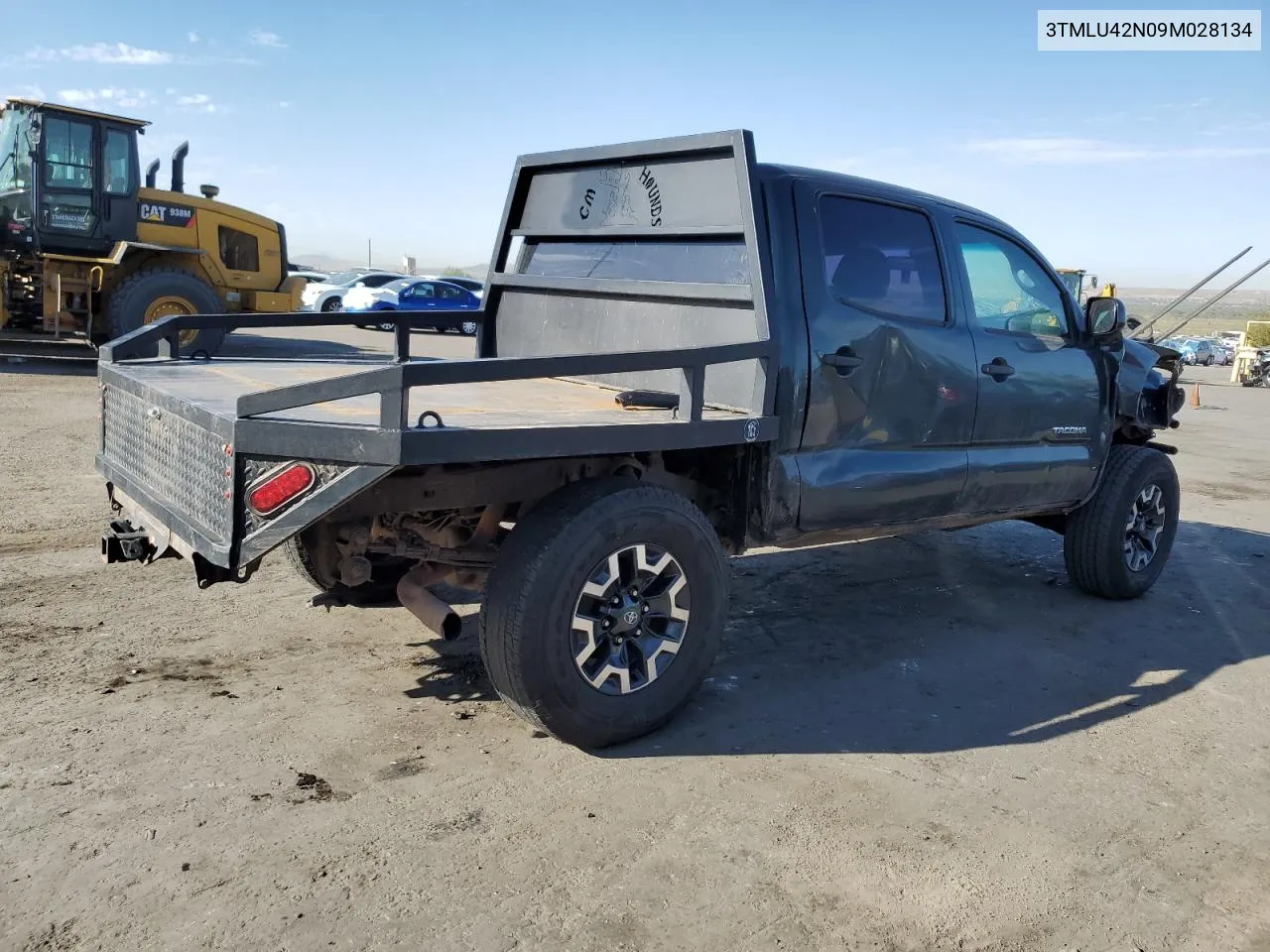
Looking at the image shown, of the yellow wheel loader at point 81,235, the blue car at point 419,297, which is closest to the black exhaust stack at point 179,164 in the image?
the yellow wheel loader at point 81,235

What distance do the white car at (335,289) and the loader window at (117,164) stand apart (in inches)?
446

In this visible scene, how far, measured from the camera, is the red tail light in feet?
10.2

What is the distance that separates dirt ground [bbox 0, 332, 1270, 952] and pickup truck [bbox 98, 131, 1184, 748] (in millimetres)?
383

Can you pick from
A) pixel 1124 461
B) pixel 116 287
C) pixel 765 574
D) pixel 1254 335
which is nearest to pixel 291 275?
pixel 116 287

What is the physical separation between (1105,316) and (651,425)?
10.1ft

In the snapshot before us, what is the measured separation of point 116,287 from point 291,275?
11.5ft

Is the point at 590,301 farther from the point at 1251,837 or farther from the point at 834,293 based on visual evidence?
the point at 1251,837

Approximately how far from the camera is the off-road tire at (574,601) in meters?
3.38

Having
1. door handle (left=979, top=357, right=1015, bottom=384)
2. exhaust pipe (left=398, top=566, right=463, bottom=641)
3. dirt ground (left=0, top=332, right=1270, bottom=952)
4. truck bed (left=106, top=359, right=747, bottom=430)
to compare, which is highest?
door handle (left=979, top=357, right=1015, bottom=384)

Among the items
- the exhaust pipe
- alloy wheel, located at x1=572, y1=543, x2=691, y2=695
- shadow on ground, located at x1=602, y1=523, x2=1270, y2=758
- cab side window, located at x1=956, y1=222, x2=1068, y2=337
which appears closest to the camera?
alloy wheel, located at x1=572, y1=543, x2=691, y2=695

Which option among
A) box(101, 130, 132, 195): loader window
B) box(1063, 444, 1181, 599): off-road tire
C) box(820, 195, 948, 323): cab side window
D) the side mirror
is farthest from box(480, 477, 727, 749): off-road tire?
box(101, 130, 132, 195): loader window

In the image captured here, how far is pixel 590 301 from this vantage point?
4973 millimetres

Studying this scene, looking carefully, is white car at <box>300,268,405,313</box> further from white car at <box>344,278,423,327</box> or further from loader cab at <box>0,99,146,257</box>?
loader cab at <box>0,99,146,257</box>

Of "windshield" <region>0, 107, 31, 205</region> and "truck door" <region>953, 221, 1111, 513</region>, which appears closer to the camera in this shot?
"truck door" <region>953, 221, 1111, 513</region>
